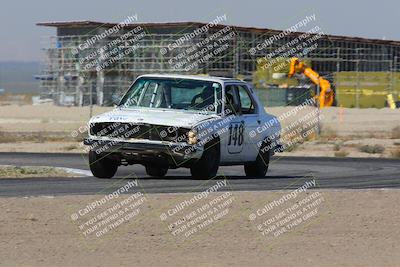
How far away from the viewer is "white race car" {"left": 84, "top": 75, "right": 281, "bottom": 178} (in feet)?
59.2

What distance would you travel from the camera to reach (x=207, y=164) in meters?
18.7

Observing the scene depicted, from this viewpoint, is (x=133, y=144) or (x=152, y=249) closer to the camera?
(x=152, y=249)

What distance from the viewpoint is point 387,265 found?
414 inches

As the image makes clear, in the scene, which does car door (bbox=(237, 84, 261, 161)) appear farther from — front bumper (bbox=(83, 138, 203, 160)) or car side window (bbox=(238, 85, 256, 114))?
front bumper (bbox=(83, 138, 203, 160))

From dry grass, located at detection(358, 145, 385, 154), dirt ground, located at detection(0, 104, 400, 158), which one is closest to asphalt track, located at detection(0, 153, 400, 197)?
dry grass, located at detection(358, 145, 385, 154)

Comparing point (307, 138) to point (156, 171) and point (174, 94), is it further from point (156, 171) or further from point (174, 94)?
point (174, 94)

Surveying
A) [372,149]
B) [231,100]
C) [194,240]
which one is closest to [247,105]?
[231,100]

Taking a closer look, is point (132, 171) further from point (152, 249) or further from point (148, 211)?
point (152, 249)

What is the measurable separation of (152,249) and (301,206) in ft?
13.5

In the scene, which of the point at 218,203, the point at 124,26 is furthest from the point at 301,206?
the point at 124,26

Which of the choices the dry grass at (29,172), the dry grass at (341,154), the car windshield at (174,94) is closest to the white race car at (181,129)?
the car windshield at (174,94)

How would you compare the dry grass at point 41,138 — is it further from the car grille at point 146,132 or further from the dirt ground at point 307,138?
the car grille at point 146,132

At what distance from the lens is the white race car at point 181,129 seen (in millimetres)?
18047

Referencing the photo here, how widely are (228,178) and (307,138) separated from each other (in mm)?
19941
